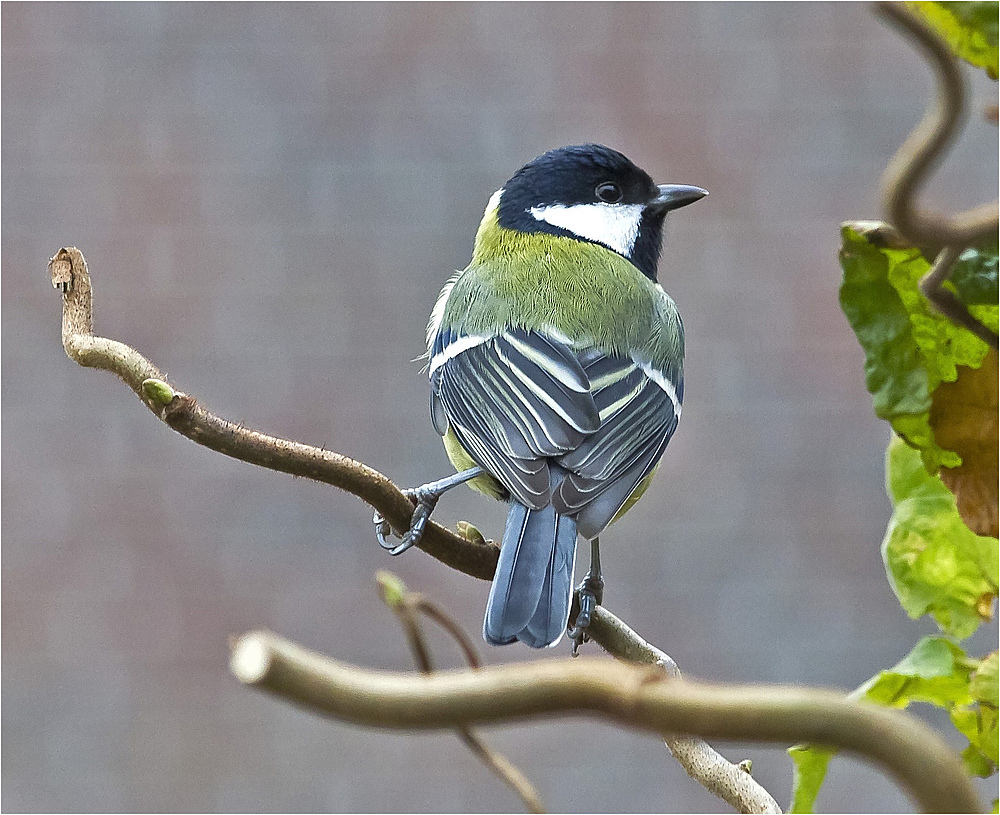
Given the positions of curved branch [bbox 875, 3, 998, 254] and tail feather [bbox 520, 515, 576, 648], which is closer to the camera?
curved branch [bbox 875, 3, 998, 254]

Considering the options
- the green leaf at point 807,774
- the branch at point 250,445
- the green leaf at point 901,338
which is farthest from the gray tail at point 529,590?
the green leaf at point 901,338

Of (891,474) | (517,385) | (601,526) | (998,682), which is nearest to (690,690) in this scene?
(998,682)

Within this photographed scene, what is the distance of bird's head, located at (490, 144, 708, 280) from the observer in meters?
1.70

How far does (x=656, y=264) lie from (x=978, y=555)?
3.46 feet

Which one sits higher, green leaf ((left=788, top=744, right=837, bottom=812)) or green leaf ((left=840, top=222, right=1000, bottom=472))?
→ green leaf ((left=840, top=222, right=1000, bottom=472))

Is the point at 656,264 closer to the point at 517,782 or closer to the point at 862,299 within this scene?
the point at 862,299

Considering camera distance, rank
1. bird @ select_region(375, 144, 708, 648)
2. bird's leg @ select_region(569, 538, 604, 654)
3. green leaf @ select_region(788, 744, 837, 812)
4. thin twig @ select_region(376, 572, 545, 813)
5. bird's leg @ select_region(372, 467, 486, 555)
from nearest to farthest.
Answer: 1. thin twig @ select_region(376, 572, 545, 813)
2. green leaf @ select_region(788, 744, 837, 812)
3. bird's leg @ select_region(372, 467, 486, 555)
4. bird's leg @ select_region(569, 538, 604, 654)
5. bird @ select_region(375, 144, 708, 648)

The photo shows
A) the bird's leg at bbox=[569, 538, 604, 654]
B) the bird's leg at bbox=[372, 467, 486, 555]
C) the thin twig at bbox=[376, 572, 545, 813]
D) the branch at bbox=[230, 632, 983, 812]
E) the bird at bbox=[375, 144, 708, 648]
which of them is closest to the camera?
the branch at bbox=[230, 632, 983, 812]

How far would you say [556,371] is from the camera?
1.34m

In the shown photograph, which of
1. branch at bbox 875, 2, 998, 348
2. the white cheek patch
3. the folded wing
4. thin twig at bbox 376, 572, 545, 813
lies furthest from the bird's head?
thin twig at bbox 376, 572, 545, 813

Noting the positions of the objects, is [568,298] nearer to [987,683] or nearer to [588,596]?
[588,596]

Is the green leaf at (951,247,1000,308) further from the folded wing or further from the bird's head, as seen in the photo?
the bird's head

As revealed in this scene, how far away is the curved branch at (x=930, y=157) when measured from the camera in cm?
34

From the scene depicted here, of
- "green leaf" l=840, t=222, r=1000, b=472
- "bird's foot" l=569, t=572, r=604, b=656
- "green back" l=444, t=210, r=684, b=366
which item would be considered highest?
"green back" l=444, t=210, r=684, b=366
